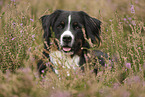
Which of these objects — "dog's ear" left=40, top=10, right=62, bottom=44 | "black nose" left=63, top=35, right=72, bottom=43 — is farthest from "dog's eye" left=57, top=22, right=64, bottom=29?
"black nose" left=63, top=35, right=72, bottom=43

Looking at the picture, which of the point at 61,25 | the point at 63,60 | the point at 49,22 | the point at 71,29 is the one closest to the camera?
the point at 63,60

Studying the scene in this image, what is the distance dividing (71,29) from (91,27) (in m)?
0.49

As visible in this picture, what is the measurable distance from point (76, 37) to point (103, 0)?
5.21 meters

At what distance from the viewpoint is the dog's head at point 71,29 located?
341cm

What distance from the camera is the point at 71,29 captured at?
3.50m

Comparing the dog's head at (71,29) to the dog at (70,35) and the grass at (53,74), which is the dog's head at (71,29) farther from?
the grass at (53,74)

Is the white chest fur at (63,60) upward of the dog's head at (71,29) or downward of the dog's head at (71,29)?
downward

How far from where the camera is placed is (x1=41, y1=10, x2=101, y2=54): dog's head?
341cm

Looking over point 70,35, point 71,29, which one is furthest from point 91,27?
point 70,35

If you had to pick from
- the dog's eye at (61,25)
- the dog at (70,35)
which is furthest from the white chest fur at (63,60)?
the dog's eye at (61,25)

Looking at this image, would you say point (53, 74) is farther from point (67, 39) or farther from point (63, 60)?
point (67, 39)

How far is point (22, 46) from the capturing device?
11.6 feet

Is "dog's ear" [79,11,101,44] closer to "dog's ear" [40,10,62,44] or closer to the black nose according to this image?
"dog's ear" [40,10,62,44]

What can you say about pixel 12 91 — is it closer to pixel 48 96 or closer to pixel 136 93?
pixel 48 96
